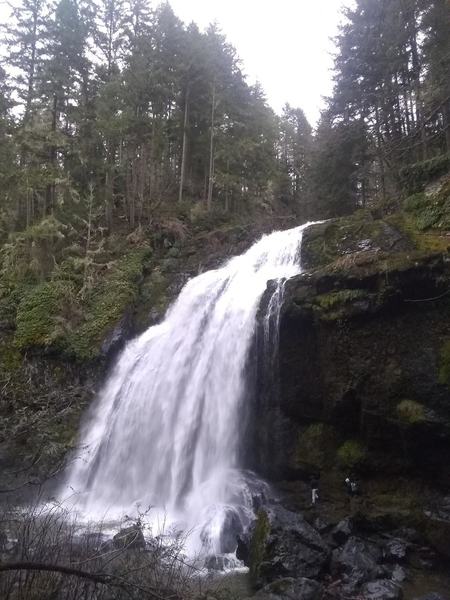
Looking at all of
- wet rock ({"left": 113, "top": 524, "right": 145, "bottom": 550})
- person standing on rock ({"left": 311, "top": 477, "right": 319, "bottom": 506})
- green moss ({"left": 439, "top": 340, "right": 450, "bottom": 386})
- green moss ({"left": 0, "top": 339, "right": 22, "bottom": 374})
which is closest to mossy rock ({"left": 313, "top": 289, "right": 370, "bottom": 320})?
green moss ({"left": 439, "top": 340, "right": 450, "bottom": 386})

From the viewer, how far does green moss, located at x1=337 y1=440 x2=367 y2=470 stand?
999 cm

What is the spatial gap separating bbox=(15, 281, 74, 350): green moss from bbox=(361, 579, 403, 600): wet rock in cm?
1220

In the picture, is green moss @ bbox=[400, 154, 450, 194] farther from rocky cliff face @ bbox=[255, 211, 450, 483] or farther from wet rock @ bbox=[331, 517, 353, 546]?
wet rock @ bbox=[331, 517, 353, 546]

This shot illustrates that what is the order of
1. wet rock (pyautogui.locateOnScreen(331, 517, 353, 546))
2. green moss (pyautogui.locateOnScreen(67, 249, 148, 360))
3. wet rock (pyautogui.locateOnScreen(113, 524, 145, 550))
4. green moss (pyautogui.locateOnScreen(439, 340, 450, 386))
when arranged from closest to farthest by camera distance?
wet rock (pyautogui.locateOnScreen(113, 524, 145, 550))
wet rock (pyautogui.locateOnScreen(331, 517, 353, 546))
green moss (pyautogui.locateOnScreen(439, 340, 450, 386))
green moss (pyautogui.locateOnScreen(67, 249, 148, 360))

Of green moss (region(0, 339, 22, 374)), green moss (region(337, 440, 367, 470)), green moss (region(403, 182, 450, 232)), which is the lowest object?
green moss (region(337, 440, 367, 470))

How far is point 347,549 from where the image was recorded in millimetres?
7844

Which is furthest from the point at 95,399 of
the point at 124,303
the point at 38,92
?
the point at 38,92

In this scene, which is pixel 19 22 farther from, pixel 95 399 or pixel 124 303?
pixel 95 399

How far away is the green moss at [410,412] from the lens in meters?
9.25

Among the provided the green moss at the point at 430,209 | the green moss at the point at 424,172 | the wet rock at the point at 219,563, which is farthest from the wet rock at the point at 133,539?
the green moss at the point at 424,172

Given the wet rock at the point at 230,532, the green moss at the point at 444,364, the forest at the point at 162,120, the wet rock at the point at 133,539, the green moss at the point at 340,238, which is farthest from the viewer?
the forest at the point at 162,120

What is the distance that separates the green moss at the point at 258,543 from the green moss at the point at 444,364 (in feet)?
13.6

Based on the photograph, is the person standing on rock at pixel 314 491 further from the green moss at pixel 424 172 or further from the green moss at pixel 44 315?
the green moss at pixel 44 315

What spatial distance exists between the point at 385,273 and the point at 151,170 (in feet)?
52.3
